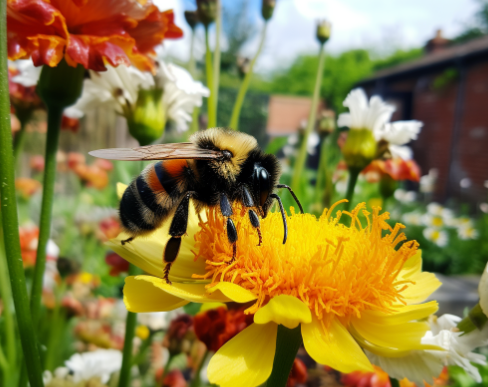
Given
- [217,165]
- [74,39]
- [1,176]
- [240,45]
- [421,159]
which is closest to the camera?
[1,176]

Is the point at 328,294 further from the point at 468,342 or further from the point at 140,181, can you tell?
the point at 140,181

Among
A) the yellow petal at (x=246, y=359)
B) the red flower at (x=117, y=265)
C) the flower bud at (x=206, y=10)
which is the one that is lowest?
the red flower at (x=117, y=265)

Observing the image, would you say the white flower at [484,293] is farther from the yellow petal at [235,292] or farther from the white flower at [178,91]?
the white flower at [178,91]

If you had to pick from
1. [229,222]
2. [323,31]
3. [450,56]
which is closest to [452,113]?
[450,56]

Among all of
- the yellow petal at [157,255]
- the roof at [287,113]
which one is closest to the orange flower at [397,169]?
the yellow petal at [157,255]

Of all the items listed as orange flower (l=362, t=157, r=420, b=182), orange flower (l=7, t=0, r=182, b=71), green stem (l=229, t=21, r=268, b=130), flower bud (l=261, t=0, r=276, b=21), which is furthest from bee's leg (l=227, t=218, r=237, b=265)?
orange flower (l=362, t=157, r=420, b=182)

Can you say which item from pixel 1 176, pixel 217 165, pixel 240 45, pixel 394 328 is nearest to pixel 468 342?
pixel 394 328

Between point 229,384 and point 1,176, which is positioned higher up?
point 1,176
